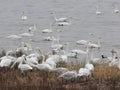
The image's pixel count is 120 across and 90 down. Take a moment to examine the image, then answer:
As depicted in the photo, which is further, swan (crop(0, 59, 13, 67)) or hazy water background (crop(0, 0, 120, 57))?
hazy water background (crop(0, 0, 120, 57))

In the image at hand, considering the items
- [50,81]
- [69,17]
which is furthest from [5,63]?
[69,17]

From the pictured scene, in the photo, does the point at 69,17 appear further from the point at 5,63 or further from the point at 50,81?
the point at 50,81

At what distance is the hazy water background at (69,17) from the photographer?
82.0 ft

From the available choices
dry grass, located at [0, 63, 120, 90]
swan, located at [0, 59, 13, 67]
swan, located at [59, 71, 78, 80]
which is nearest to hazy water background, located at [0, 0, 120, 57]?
swan, located at [0, 59, 13, 67]

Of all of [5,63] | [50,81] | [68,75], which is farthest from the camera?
[5,63]

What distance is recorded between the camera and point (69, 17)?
3103cm

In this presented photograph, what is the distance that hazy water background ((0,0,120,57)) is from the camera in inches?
984

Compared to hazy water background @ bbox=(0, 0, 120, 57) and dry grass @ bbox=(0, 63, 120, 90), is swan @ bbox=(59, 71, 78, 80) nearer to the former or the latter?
dry grass @ bbox=(0, 63, 120, 90)

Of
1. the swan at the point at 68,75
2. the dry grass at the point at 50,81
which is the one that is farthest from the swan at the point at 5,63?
the swan at the point at 68,75

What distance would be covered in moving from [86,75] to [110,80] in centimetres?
59

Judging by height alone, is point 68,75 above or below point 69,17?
above

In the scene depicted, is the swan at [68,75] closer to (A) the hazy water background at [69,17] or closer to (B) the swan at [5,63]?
(B) the swan at [5,63]

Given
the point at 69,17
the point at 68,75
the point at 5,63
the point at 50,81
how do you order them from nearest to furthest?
the point at 50,81 → the point at 68,75 → the point at 5,63 → the point at 69,17

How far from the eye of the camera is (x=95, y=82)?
12523mm
